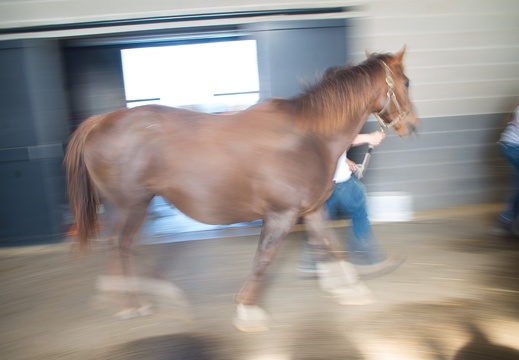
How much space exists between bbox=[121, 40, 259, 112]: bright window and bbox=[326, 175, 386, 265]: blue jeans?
Result: 1.96 metres

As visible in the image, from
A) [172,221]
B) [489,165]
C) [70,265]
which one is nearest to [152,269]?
[70,265]

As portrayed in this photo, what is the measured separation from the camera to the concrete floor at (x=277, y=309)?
98.7 inches

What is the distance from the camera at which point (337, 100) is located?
2.82 metres

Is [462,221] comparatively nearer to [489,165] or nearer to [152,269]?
[489,165]

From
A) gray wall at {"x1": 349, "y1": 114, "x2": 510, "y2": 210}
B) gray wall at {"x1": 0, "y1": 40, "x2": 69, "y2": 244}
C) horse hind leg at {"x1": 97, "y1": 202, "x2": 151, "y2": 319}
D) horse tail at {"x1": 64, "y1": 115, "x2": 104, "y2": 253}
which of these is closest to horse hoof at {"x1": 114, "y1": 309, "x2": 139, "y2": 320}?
horse hind leg at {"x1": 97, "y1": 202, "x2": 151, "y2": 319}

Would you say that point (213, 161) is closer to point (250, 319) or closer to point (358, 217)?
point (250, 319)

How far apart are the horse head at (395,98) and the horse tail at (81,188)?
2.10m

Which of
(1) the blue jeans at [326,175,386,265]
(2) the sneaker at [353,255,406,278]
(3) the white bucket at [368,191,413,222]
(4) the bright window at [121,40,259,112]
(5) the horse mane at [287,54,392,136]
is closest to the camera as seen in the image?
(5) the horse mane at [287,54,392,136]

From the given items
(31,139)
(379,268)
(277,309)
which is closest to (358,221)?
(379,268)

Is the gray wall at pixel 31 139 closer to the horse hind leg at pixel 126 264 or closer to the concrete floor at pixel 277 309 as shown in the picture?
the concrete floor at pixel 277 309

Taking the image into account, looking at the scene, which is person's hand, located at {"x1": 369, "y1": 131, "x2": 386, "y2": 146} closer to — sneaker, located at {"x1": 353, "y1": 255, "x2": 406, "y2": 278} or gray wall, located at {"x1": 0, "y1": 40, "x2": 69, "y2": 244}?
sneaker, located at {"x1": 353, "y1": 255, "x2": 406, "y2": 278}

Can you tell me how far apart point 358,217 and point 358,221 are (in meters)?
0.04

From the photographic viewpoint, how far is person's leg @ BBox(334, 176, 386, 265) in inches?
131

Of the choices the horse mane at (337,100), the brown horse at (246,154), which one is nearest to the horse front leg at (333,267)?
the brown horse at (246,154)
